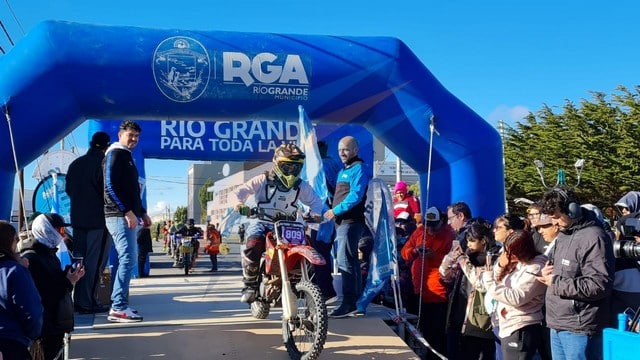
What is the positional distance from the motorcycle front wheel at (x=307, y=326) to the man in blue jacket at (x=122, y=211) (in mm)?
1707

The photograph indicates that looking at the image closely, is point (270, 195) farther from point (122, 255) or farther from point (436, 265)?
point (436, 265)

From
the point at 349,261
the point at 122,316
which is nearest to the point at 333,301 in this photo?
the point at 349,261

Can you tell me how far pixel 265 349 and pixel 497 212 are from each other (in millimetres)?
3467

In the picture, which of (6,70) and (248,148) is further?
(248,148)

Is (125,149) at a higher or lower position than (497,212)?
higher

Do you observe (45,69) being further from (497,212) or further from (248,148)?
(248,148)

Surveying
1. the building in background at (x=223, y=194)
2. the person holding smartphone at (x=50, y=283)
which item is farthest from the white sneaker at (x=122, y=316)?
the person holding smartphone at (x=50, y=283)

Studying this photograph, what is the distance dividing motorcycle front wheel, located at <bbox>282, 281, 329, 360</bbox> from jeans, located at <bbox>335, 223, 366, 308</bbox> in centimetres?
106

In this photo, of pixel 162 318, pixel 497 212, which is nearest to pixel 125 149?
pixel 162 318

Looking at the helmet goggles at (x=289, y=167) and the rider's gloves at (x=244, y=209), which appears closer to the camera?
the rider's gloves at (x=244, y=209)

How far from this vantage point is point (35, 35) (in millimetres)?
5684

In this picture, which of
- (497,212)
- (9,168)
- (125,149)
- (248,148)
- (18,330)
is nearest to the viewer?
(18,330)

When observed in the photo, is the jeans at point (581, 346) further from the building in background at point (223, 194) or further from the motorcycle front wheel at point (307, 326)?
the building in background at point (223, 194)

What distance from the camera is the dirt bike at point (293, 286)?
4.13m
